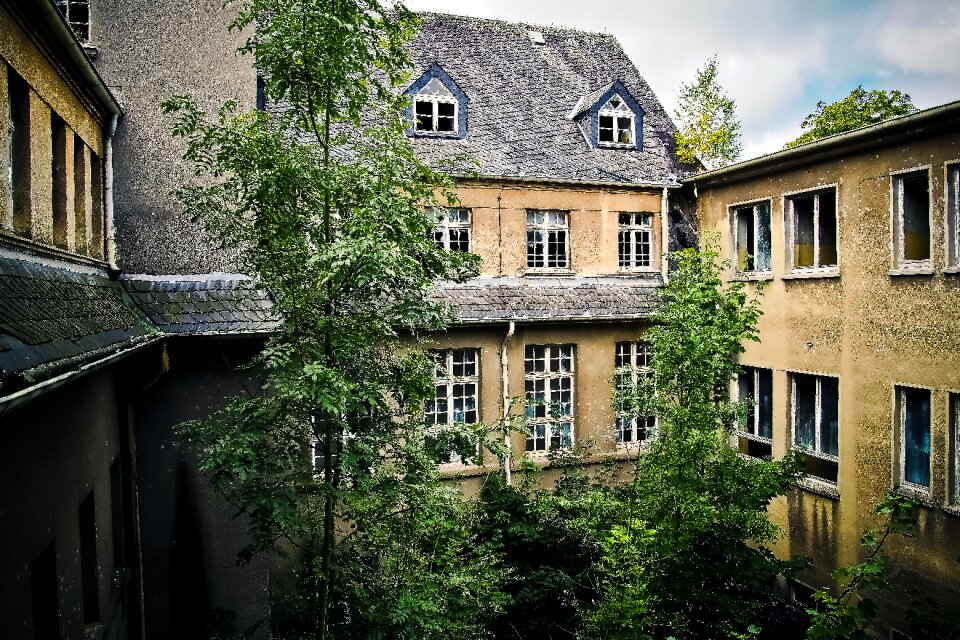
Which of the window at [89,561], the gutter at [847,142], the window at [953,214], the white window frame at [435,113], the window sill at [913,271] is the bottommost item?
the window at [89,561]

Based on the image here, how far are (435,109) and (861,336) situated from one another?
32.0 feet

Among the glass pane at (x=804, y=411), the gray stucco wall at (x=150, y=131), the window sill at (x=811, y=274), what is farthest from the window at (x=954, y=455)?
the gray stucco wall at (x=150, y=131)

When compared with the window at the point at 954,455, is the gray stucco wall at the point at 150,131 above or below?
above

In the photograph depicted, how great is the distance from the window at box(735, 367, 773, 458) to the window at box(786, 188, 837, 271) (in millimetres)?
2377

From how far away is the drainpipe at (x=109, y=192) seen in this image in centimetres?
775

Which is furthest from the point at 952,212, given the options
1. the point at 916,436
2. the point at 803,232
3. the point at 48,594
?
the point at 48,594

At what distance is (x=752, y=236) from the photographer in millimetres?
13734

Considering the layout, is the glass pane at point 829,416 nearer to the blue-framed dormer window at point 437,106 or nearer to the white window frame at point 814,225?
the white window frame at point 814,225

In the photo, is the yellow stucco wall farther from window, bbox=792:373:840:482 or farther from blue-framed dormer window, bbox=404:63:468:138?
blue-framed dormer window, bbox=404:63:468:138

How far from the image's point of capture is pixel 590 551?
10484 millimetres

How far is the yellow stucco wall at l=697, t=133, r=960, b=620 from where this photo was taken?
955 centimetres

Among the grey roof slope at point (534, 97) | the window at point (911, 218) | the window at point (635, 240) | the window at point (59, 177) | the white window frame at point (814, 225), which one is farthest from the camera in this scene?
the window at point (635, 240)

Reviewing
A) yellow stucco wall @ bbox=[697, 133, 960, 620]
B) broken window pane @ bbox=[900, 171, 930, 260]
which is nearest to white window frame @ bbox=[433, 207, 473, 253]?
yellow stucco wall @ bbox=[697, 133, 960, 620]

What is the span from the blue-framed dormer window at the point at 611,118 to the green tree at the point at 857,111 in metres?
9.51
